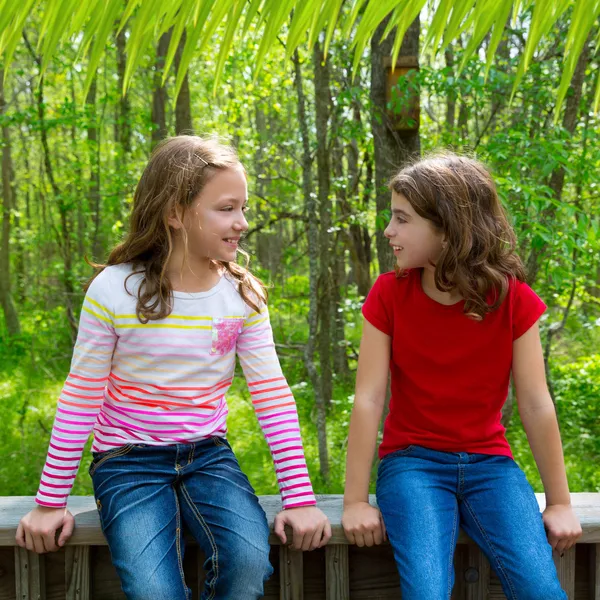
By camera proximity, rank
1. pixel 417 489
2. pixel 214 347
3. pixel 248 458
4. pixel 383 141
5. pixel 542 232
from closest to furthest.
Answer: pixel 417 489
pixel 214 347
pixel 542 232
pixel 383 141
pixel 248 458

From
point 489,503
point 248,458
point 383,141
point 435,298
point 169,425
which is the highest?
point 383,141

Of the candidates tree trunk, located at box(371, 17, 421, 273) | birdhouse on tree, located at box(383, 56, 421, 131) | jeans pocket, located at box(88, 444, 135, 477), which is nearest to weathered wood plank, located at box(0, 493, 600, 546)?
jeans pocket, located at box(88, 444, 135, 477)

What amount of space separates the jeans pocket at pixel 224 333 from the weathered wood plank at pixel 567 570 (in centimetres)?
105

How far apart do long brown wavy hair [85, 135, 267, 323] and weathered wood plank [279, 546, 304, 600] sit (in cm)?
68

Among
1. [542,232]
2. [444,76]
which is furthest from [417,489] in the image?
[444,76]

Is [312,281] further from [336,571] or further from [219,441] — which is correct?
[336,571]

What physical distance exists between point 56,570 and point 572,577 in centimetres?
139

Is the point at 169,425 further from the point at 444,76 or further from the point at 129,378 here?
the point at 444,76

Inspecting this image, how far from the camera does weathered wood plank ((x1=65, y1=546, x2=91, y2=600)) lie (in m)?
1.96

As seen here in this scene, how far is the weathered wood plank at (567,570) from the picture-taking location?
1990 millimetres

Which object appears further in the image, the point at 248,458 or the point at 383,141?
the point at 248,458

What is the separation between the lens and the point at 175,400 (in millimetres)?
2016

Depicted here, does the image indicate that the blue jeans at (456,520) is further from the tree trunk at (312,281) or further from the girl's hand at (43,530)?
the tree trunk at (312,281)

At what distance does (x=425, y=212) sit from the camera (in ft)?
6.77
